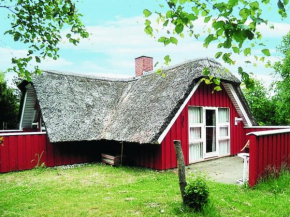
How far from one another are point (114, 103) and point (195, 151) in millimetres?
4314

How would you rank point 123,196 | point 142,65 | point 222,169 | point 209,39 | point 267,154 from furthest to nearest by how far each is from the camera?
point 142,65, point 222,169, point 267,154, point 123,196, point 209,39

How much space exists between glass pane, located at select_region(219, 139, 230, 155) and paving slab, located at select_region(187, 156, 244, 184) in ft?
1.24

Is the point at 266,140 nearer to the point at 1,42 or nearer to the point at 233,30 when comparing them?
the point at 233,30

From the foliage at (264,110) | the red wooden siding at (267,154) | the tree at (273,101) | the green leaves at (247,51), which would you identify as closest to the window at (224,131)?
the red wooden siding at (267,154)

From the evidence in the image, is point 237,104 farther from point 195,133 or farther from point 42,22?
point 42,22

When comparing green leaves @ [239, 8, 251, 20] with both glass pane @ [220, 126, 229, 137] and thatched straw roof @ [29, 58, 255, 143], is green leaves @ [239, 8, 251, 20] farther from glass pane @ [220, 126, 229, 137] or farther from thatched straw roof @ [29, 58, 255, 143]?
glass pane @ [220, 126, 229, 137]

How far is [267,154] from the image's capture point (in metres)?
6.68

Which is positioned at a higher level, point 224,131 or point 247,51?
point 247,51

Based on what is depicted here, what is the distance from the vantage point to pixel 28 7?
5.49m

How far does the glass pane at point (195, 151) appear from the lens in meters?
10.1

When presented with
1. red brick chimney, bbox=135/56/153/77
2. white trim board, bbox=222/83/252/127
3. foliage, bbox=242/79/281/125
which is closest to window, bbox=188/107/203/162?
white trim board, bbox=222/83/252/127

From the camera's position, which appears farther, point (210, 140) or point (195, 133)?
point (210, 140)

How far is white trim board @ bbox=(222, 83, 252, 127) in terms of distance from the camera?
1133 cm

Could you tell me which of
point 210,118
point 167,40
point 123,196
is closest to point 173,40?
point 167,40
